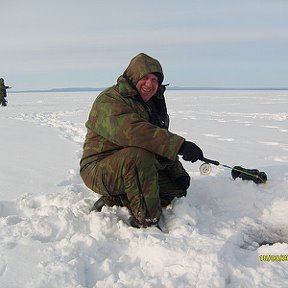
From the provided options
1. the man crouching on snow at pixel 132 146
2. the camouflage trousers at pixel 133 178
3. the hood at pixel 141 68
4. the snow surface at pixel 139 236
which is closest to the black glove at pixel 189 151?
the man crouching on snow at pixel 132 146

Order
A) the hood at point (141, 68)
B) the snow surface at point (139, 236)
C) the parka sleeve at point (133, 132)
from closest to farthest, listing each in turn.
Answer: the snow surface at point (139, 236), the parka sleeve at point (133, 132), the hood at point (141, 68)

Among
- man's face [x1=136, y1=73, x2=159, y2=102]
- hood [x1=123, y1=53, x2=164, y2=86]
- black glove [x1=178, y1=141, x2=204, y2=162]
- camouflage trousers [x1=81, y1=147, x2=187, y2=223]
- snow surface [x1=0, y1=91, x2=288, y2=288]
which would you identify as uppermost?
hood [x1=123, y1=53, x2=164, y2=86]

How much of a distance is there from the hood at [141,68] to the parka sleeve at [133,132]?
24 centimetres

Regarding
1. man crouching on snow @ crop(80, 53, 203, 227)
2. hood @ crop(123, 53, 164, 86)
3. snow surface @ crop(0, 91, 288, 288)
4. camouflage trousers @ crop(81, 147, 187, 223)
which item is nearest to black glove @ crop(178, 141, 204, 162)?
man crouching on snow @ crop(80, 53, 203, 227)

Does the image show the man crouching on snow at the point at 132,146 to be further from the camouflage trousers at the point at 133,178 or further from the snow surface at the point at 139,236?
the snow surface at the point at 139,236

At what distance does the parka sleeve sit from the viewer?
8.97 ft

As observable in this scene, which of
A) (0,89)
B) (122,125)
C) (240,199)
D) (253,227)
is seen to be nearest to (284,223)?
(253,227)

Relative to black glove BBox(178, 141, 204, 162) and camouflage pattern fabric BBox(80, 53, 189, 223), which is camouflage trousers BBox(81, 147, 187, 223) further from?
black glove BBox(178, 141, 204, 162)

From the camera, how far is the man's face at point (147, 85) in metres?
2.92

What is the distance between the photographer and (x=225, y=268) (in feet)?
7.23

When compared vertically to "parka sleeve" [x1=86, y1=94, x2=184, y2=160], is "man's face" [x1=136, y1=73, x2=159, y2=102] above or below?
above

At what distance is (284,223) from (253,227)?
266mm

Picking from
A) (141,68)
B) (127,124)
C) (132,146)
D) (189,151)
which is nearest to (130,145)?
(132,146)

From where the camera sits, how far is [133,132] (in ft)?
8.96
